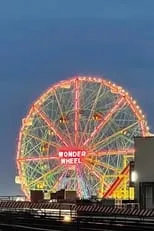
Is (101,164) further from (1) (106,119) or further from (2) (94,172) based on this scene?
(1) (106,119)

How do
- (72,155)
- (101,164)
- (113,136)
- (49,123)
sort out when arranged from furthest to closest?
(49,123) → (113,136) → (101,164) → (72,155)

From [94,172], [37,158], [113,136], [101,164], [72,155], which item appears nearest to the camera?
[72,155]

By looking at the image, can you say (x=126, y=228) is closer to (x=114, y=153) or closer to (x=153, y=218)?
(x=153, y=218)

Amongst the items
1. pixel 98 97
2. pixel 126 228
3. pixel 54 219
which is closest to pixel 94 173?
pixel 98 97

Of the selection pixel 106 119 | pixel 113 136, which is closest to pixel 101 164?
pixel 113 136

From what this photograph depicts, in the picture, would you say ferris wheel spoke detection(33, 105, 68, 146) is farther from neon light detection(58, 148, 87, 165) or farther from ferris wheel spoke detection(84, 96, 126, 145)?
ferris wheel spoke detection(84, 96, 126, 145)

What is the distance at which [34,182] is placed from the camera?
85.9m

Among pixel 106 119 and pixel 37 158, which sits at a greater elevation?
pixel 106 119

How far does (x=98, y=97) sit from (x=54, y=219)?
150ft

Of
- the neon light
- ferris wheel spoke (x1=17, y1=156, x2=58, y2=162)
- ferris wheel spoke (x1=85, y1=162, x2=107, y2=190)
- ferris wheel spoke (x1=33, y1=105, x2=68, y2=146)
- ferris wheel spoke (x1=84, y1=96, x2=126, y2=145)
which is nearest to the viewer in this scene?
the neon light

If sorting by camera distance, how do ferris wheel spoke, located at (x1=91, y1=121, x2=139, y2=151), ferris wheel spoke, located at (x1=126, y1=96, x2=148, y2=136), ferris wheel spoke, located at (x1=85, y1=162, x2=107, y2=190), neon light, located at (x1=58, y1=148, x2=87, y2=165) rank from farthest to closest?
ferris wheel spoke, located at (x1=91, y1=121, x2=139, y2=151)
ferris wheel spoke, located at (x1=85, y1=162, x2=107, y2=190)
ferris wheel spoke, located at (x1=126, y1=96, x2=148, y2=136)
neon light, located at (x1=58, y1=148, x2=87, y2=165)

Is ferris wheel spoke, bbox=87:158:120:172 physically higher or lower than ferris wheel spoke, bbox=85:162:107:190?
higher

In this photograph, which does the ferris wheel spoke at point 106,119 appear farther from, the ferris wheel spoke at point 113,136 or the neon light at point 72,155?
the neon light at point 72,155

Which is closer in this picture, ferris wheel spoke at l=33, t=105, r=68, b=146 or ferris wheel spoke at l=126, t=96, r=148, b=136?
ferris wheel spoke at l=126, t=96, r=148, b=136
